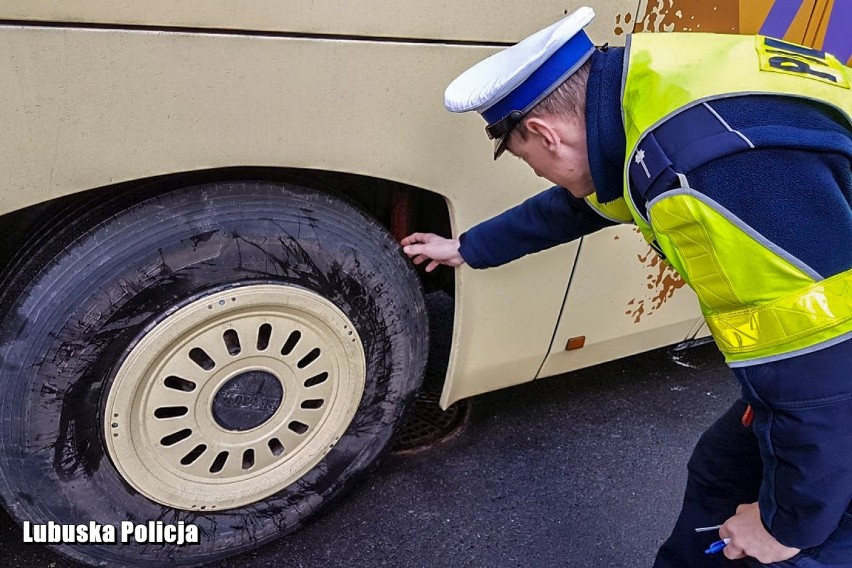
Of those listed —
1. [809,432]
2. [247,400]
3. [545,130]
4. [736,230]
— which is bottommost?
[247,400]

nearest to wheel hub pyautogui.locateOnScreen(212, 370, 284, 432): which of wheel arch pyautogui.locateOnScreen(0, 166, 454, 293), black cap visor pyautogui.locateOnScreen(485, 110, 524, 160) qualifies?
wheel arch pyautogui.locateOnScreen(0, 166, 454, 293)

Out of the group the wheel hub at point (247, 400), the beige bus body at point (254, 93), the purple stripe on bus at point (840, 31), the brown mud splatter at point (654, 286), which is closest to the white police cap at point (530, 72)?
the beige bus body at point (254, 93)

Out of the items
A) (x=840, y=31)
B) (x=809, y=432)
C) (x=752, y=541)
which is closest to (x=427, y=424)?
(x=752, y=541)

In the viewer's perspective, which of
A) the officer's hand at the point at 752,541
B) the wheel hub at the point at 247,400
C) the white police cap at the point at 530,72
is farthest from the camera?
the wheel hub at the point at 247,400

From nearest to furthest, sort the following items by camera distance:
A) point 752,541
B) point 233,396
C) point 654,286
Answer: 1. point 752,541
2. point 233,396
3. point 654,286

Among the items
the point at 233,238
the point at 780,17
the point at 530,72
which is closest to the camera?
the point at 530,72

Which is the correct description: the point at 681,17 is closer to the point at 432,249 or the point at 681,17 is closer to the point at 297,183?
the point at 432,249

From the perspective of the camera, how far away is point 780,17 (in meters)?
2.03

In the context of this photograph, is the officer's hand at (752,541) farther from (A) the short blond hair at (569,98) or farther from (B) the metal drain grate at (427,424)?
(B) the metal drain grate at (427,424)

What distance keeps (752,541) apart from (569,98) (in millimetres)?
953

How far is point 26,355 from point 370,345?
825mm

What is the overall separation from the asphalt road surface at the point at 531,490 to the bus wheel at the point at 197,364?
244 millimetres

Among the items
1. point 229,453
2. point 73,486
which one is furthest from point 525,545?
point 73,486

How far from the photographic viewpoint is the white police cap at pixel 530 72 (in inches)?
48.8
